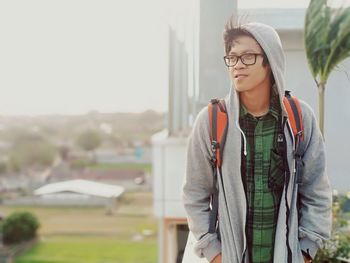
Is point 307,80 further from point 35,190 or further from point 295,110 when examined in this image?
point 35,190

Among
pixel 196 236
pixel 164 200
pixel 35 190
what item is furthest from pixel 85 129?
pixel 196 236

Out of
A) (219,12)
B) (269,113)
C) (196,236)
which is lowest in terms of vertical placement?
(196,236)

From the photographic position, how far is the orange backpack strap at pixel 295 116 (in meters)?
1.25

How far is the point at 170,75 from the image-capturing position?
3.95 meters

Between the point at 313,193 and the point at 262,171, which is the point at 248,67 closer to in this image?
the point at 262,171

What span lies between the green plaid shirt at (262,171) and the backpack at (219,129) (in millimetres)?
35

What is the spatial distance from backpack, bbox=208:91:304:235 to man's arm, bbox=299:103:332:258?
3 centimetres

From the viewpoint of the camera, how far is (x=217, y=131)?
1245mm

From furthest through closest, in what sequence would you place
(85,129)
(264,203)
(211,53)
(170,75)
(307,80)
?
(85,129) < (170,75) < (211,53) < (307,80) < (264,203)

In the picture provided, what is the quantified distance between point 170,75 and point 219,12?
189 cm

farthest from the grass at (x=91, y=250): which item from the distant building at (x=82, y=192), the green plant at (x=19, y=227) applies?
the distant building at (x=82, y=192)

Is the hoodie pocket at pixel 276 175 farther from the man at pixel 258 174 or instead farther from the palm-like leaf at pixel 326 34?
the palm-like leaf at pixel 326 34

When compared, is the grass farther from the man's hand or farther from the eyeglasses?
the eyeglasses

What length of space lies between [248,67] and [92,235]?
18.5 metres
